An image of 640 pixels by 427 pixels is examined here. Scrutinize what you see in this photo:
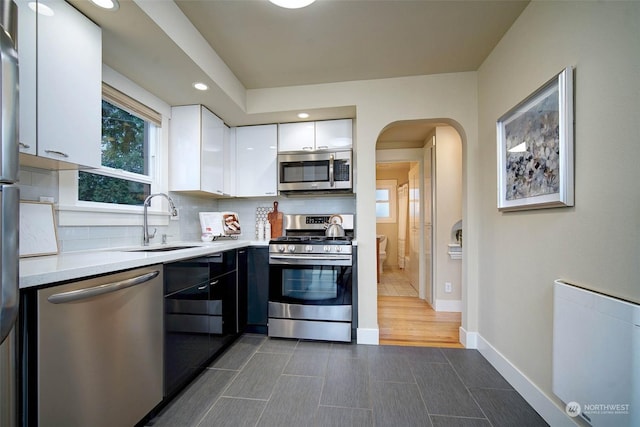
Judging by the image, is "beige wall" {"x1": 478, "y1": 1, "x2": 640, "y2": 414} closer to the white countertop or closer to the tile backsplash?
the tile backsplash

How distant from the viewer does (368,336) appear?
92.7 inches

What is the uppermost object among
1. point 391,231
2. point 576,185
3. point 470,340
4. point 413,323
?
point 576,185

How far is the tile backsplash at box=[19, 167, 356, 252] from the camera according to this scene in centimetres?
144

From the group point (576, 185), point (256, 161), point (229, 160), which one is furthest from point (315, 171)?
point (576, 185)

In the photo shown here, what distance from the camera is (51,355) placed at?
0.92m

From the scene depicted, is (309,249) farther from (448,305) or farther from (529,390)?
(448,305)

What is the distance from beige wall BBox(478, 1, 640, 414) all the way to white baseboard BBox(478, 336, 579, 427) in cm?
5

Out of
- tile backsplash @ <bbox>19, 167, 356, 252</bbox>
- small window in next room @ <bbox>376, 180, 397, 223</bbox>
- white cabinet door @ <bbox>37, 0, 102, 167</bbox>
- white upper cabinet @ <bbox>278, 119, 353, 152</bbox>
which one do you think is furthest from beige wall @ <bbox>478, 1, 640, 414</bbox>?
small window in next room @ <bbox>376, 180, 397, 223</bbox>

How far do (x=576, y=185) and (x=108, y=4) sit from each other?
2.46 metres

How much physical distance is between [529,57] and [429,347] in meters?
2.29

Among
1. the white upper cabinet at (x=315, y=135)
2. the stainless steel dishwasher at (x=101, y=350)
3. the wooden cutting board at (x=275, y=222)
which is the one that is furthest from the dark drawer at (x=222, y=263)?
the white upper cabinet at (x=315, y=135)

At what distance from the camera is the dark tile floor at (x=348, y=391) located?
56.1 inches

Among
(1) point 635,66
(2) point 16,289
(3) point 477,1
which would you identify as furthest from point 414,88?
(2) point 16,289

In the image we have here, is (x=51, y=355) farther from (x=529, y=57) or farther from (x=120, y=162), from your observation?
(x=529, y=57)
